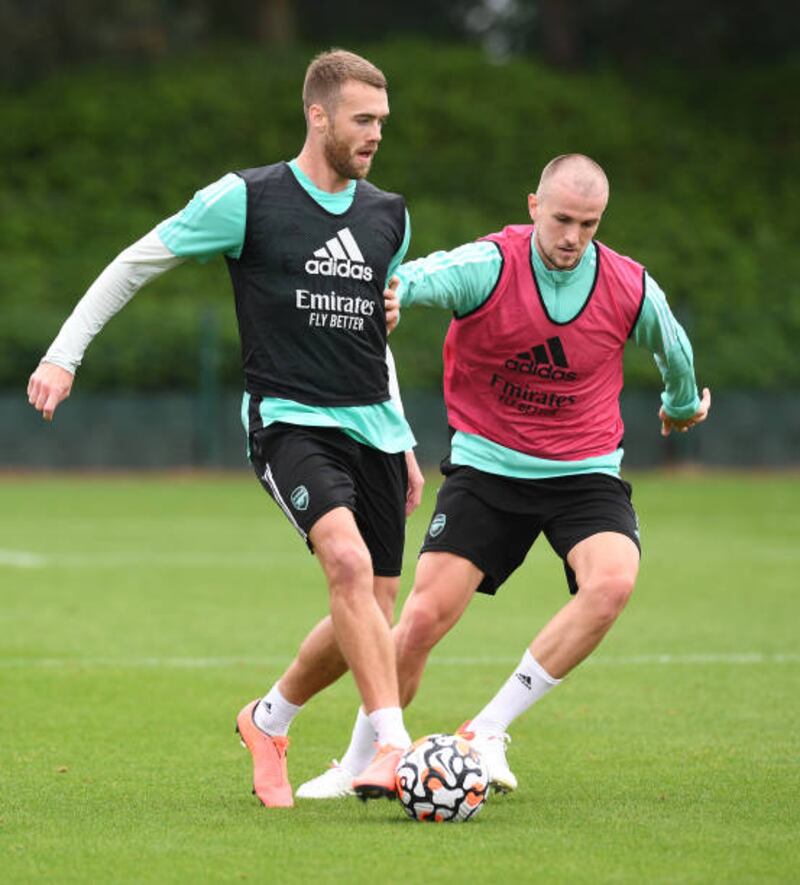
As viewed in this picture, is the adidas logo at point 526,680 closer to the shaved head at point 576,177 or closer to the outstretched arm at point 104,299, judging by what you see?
the shaved head at point 576,177

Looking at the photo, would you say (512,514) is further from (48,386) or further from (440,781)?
(48,386)

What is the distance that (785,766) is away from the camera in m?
7.53

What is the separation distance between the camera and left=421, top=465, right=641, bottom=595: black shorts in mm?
7184

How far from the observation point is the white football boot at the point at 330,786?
277 inches

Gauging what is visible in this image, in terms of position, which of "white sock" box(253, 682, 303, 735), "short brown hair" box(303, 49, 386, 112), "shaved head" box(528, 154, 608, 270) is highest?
"short brown hair" box(303, 49, 386, 112)

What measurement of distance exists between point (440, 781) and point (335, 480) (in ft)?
3.63

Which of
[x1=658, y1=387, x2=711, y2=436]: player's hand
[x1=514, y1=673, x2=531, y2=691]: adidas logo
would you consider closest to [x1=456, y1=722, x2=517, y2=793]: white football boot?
[x1=514, y1=673, x2=531, y2=691]: adidas logo

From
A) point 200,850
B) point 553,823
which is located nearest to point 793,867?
point 553,823

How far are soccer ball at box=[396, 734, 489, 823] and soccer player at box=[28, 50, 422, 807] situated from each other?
2.01 ft

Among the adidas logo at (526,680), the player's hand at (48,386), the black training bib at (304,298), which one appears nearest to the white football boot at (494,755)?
the adidas logo at (526,680)

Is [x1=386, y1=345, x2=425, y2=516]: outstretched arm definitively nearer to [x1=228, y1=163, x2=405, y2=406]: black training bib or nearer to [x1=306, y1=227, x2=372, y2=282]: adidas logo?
[x1=228, y1=163, x2=405, y2=406]: black training bib

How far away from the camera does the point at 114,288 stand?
6660 millimetres

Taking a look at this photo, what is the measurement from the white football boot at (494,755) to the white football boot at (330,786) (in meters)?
0.46

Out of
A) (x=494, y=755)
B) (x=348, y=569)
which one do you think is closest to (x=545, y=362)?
(x=348, y=569)
